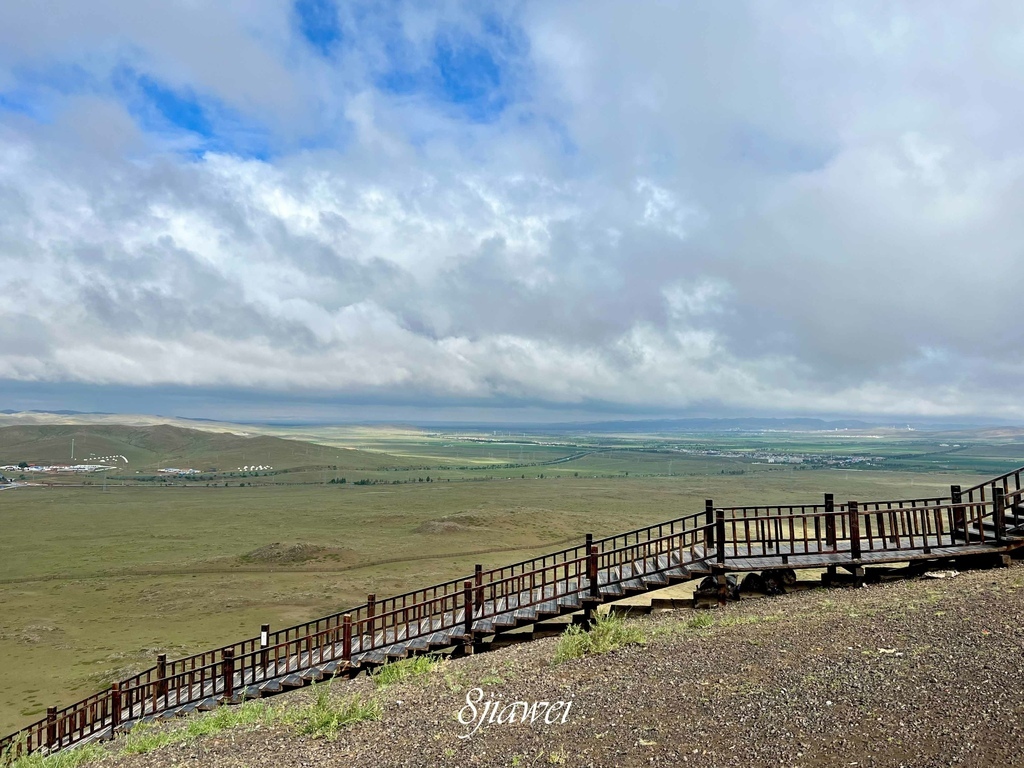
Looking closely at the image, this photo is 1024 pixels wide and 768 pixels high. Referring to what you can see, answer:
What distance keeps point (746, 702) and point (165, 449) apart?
163 m

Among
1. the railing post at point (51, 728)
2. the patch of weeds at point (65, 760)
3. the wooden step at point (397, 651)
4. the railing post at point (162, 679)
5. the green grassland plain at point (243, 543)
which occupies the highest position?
the patch of weeds at point (65, 760)

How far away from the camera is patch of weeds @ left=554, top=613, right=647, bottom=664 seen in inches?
400

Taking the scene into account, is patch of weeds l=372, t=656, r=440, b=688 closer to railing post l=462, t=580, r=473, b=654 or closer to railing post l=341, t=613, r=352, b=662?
railing post l=462, t=580, r=473, b=654

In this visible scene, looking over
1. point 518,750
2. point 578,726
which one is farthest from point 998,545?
point 518,750

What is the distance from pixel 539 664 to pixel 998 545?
434 inches

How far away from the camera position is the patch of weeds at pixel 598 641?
10.1 meters

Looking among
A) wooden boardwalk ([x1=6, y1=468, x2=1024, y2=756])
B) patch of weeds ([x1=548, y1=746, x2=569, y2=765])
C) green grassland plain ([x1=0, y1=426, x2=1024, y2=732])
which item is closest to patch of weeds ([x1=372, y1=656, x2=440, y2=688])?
wooden boardwalk ([x1=6, y1=468, x2=1024, y2=756])

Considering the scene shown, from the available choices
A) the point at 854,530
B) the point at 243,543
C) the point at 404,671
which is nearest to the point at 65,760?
the point at 404,671

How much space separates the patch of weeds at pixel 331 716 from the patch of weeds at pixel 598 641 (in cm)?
318

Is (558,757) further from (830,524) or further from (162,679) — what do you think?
(162,679)

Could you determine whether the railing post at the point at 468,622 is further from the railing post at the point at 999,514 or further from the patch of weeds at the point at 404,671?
the railing post at the point at 999,514

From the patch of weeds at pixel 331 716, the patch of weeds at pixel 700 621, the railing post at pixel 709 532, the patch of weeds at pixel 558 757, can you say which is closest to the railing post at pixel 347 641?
the patch of weeds at pixel 331 716

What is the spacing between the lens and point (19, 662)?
1952cm

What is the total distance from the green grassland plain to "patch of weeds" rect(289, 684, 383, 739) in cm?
1233
